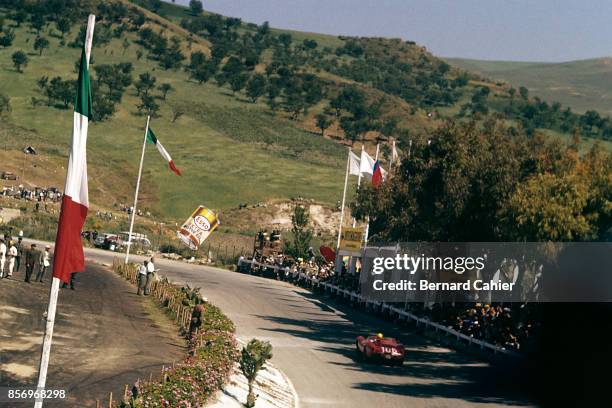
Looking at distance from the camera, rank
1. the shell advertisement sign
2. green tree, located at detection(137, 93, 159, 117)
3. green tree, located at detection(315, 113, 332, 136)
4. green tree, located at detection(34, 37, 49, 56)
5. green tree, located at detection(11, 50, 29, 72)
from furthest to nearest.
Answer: green tree, located at detection(315, 113, 332, 136) < green tree, located at detection(34, 37, 49, 56) < green tree, located at detection(11, 50, 29, 72) < green tree, located at detection(137, 93, 159, 117) < the shell advertisement sign

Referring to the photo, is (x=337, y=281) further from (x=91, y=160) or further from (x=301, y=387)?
(x=91, y=160)

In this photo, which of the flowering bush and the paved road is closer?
the flowering bush

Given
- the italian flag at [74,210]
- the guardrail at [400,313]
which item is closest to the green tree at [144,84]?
the guardrail at [400,313]

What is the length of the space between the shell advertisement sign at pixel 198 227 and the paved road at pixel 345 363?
297cm

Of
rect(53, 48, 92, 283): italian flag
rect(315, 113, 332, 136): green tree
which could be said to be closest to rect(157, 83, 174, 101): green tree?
rect(315, 113, 332, 136): green tree

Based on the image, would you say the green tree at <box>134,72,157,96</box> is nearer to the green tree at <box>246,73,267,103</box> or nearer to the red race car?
the green tree at <box>246,73,267,103</box>

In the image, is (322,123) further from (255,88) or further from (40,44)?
(40,44)

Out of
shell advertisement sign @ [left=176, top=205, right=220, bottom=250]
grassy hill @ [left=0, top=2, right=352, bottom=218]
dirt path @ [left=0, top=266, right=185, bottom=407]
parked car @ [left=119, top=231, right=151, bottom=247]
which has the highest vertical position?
grassy hill @ [left=0, top=2, right=352, bottom=218]

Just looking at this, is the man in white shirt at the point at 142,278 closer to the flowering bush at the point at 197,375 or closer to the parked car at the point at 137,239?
the flowering bush at the point at 197,375

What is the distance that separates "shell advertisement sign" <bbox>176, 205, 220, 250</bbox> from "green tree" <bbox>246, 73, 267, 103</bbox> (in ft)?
451

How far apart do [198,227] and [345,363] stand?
19.5m

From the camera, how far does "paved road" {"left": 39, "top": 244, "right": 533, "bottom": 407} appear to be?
29.4 m

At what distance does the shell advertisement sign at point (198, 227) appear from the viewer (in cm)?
5239

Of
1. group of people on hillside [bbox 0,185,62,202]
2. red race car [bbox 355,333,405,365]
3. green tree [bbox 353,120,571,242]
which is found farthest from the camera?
group of people on hillside [bbox 0,185,62,202]
